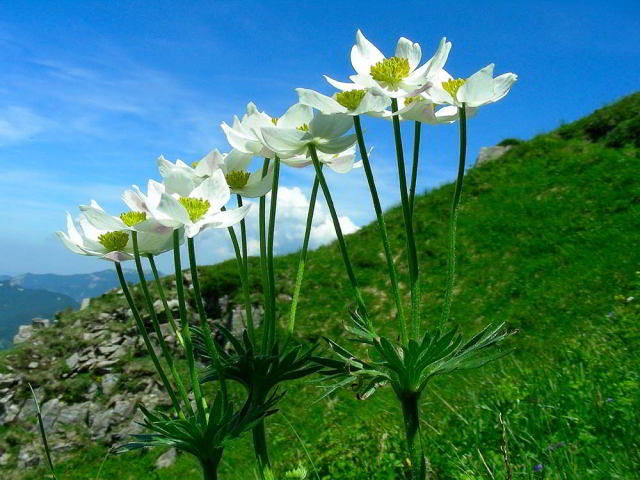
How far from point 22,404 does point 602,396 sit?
13.9 meters

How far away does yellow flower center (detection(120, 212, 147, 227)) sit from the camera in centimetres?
158

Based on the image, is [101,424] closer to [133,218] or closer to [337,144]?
[133,218]

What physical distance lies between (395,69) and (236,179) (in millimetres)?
631

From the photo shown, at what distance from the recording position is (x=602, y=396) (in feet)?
11.1

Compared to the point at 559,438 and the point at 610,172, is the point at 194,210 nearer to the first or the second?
the point at 559,438

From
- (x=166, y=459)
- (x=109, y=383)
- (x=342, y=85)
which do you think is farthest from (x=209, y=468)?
(x=109, y=383)

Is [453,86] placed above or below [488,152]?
below

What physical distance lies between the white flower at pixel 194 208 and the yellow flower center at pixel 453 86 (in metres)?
0.72

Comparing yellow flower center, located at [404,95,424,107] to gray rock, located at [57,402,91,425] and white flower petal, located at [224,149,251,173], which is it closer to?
white flower petal, located at [224,149,251,173]

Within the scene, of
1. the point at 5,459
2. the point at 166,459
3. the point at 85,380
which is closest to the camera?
the point at 166,459

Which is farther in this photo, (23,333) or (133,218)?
(23,333)

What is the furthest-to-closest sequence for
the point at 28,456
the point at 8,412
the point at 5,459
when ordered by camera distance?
the point at 8,412 → the point at 28,456 → the point at 5,459

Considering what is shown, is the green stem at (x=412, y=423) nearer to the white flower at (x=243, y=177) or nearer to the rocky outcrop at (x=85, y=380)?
the white flower at (x=243, y=177)

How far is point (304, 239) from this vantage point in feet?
5.71
